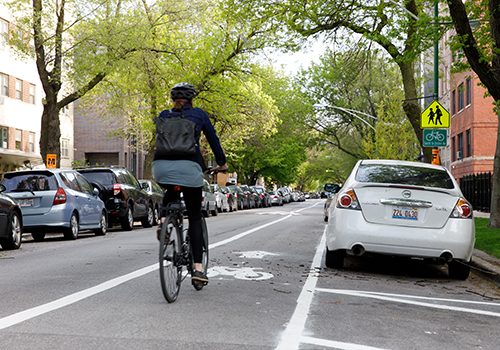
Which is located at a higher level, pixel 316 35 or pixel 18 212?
pixel 316 35

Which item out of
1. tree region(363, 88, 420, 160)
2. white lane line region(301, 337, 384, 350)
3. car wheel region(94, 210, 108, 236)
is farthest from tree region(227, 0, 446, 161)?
tree region(363, 88, 420, 160)

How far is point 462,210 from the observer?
8.48 m

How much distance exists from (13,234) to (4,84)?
2636 centimetres

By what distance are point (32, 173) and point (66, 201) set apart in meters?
1.03

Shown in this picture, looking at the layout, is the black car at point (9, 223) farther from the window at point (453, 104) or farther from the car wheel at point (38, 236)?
the window at point (453, 104)

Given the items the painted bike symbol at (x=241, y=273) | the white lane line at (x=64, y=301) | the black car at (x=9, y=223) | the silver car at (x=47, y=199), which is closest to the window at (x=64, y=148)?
the silver car at (x=47, y=199)

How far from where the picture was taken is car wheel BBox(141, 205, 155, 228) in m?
20.8

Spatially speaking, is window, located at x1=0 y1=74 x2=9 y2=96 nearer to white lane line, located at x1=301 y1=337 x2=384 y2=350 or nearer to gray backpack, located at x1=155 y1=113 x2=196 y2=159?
gray backpack, located at x1=155 y1=113 x2=196 y2=159

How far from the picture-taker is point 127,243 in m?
13.1

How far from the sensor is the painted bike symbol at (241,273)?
25.9 ft

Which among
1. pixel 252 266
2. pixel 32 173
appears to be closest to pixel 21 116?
pixel 32 173

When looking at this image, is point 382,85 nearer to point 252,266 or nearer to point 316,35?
point 316,35

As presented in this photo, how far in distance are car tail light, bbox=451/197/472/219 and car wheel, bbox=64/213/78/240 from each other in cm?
934

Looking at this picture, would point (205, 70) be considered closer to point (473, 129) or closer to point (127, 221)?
point (127, 221)
